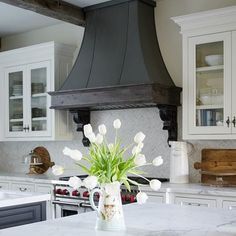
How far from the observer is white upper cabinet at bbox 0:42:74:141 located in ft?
15.6

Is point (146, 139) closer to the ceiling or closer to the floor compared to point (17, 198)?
closer to the ceiling

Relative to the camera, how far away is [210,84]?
368 cm

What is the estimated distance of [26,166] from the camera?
5492 mm

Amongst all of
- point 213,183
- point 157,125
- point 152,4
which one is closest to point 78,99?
point 157,125

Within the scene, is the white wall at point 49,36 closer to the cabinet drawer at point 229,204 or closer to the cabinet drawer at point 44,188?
the cabinet drawer at point 44,188

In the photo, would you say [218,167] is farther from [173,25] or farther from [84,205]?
[173,25]

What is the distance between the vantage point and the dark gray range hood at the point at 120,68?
3861 millimetres

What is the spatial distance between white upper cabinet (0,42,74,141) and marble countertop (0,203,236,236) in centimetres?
268

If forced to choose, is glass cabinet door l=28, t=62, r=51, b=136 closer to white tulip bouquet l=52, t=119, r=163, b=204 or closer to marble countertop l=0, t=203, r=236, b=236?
marble countertop l=0, t=203, r=236, b=236

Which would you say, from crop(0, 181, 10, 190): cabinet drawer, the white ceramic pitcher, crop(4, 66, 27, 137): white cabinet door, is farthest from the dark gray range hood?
crop(0, 181, 10, 190): cabinet drawer

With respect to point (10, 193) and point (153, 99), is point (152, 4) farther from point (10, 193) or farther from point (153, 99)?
point (10, 193)

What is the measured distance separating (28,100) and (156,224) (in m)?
3.42

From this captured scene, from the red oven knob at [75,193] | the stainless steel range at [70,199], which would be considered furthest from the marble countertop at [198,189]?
the red oven knob at [75,193]

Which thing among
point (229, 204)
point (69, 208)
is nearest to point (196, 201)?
point (229, 204)
